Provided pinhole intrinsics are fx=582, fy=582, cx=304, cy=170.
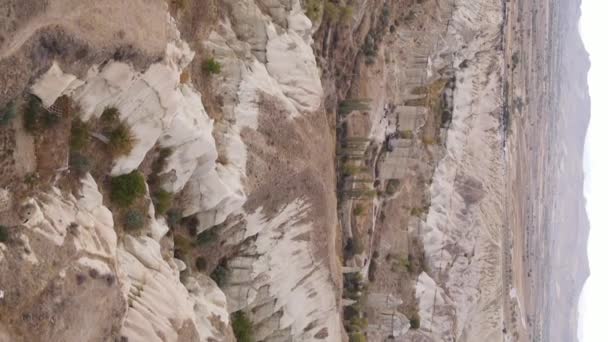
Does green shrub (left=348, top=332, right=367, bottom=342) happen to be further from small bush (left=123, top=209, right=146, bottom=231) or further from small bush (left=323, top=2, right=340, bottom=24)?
small bush (left=123, top=209, right=146, bottom=231)

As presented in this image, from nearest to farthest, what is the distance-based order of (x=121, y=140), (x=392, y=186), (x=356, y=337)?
(x=121, y=140) → (x=356, y=337) → (x=392, y=186)

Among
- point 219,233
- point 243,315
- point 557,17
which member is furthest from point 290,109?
point 557,17

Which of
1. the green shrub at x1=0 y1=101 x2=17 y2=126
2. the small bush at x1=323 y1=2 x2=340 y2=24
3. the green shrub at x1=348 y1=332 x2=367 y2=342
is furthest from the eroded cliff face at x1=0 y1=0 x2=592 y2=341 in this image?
the green shrub at x1=348 y1=332 x2=367 y2=342

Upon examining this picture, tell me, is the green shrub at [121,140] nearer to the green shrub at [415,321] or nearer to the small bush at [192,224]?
the small bush at [192,224]

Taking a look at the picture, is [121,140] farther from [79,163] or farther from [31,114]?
[31,114]

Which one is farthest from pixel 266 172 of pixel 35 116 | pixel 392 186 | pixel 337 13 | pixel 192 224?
pixel 392 186

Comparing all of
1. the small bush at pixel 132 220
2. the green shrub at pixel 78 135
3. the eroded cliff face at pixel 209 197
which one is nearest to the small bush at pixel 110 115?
the eroded cliff face at pixel 209 197
